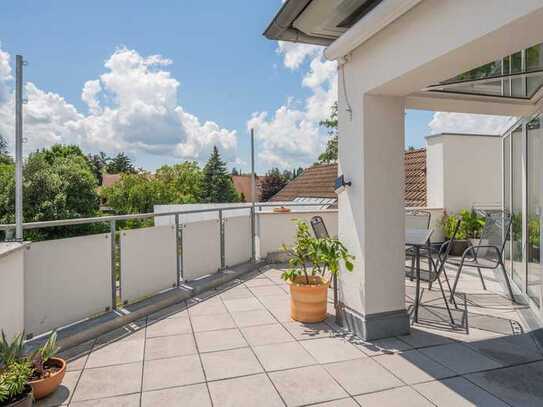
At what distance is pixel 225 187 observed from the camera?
119 feet

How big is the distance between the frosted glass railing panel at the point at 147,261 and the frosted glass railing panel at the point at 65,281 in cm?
23

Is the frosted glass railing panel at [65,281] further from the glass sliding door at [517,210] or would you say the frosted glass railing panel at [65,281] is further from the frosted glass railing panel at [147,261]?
the glass sliding door at [517,210]

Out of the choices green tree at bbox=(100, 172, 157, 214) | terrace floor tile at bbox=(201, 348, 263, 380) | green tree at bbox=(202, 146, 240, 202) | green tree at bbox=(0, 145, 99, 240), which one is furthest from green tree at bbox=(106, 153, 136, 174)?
terrace floor tile at bbox=(201, 348, 263, 380)

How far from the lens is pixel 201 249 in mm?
5121

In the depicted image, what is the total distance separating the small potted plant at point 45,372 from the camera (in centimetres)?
227

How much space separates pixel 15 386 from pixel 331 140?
17.5 m

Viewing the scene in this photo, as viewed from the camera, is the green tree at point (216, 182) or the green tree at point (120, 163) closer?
the green tree at point (216, 182)

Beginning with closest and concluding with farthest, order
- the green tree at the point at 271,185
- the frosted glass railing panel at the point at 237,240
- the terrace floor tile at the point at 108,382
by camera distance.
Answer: the terrace floor tile at the point at 108,382, the frosted glass railing panel at the point at 237,240, the green tree at the point at 271,185

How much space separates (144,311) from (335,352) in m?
2.05

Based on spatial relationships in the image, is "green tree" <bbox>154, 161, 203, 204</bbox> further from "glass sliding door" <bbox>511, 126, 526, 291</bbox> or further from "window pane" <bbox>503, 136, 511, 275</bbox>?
"glass sliding door" <bbox>511, 126, 526, 291</bbox>

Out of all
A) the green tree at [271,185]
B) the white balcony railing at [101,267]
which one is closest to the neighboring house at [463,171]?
the white balcony railing at [101,267]

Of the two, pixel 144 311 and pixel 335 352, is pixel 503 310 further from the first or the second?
pixel 144 311

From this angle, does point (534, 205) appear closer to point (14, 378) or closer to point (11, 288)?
point (14, 378)

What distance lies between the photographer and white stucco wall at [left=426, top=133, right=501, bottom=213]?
772 centimetres
